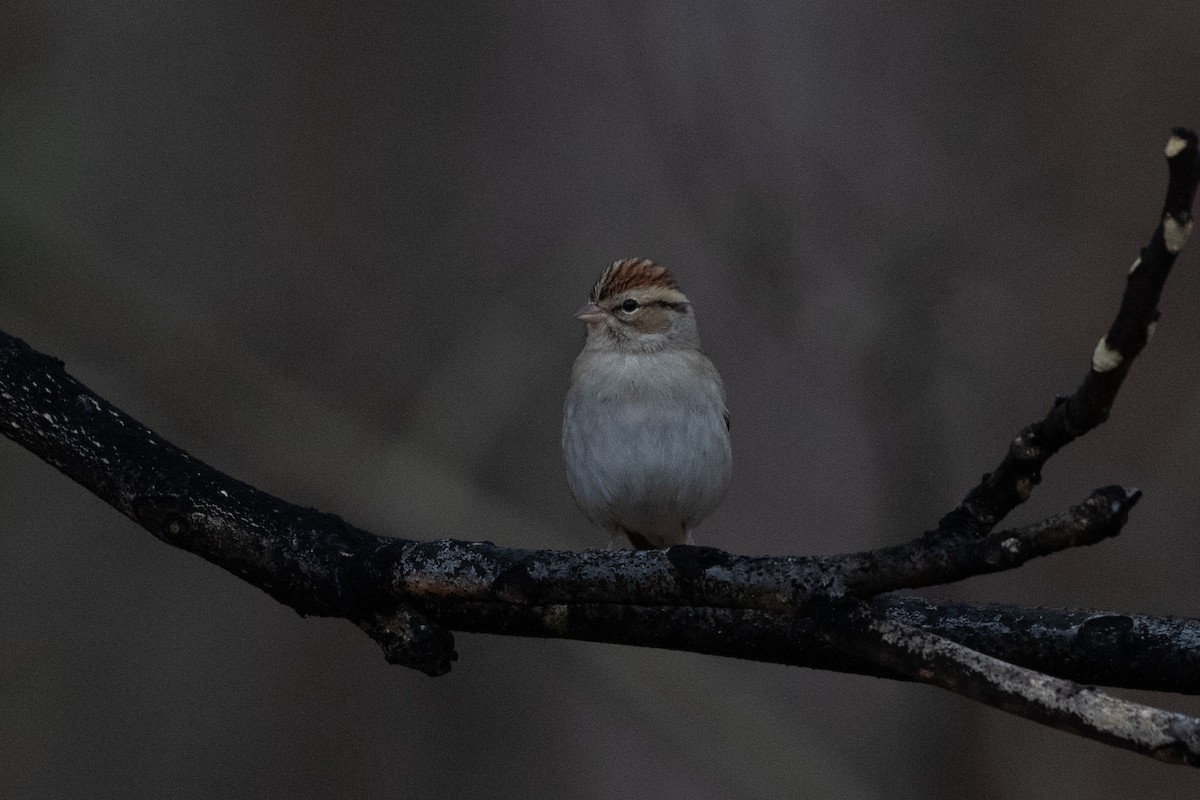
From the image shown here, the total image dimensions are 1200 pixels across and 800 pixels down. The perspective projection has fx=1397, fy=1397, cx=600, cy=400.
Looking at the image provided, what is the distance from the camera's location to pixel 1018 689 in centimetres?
177

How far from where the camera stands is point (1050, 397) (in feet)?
20.0

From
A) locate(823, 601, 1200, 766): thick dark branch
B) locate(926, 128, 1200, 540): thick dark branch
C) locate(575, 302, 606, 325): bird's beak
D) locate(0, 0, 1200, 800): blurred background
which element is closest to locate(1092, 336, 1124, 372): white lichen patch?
locate(926, 128, 1200, 540): thick dark branch

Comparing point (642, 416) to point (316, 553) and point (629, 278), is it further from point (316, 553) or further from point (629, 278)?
point (316, 553)

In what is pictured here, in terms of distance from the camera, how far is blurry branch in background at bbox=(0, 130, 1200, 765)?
1730 mm

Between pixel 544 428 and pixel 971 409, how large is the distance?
218 centimetres

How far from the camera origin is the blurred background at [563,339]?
5.66m

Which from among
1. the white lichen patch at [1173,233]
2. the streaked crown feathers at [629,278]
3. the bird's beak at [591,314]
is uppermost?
the streaked crown feathers at [629,278]

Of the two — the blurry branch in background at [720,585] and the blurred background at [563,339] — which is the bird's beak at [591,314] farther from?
the blurry branch in background at [720,585]

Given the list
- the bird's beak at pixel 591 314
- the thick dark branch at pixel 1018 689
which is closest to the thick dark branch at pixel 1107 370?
the thick dark branch at pixel 1018 689

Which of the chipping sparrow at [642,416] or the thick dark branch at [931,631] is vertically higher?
the chipping sparrow at [642,416]

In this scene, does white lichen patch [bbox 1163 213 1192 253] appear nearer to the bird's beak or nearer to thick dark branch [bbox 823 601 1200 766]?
thick dark branch [bbox 823 601 1200 766]

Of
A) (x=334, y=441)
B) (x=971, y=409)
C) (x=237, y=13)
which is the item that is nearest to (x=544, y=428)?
(x=334, y=441)

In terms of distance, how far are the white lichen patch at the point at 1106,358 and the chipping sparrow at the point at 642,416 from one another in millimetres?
3217

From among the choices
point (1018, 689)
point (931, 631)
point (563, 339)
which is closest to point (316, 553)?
point (931, 631)
